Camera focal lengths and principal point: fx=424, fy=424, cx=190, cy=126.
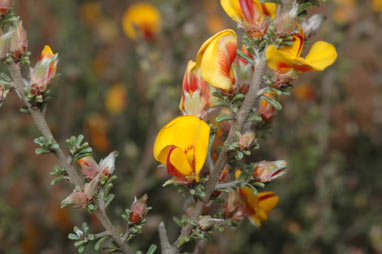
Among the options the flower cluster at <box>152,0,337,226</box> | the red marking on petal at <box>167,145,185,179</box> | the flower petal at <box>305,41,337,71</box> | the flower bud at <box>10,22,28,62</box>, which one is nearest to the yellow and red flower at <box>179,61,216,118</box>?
the flower cluster at <box>152,0,337,226</box>

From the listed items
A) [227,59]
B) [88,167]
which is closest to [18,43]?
[88,167]

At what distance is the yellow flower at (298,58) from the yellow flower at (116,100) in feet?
7.70

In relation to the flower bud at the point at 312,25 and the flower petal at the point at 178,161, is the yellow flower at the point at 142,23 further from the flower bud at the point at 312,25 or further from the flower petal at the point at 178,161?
the flower petal at the point at 178,161

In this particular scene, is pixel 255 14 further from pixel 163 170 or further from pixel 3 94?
pixel 163 170

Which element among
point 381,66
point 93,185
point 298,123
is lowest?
point 298,123

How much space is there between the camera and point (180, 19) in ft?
7.54

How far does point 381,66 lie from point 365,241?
1.13m

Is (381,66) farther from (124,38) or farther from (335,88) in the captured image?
(124,38)

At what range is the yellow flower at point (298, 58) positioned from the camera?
2.53 feet

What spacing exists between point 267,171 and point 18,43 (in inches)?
21.6

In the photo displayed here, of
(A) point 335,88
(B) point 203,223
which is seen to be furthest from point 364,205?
(B) point 203,223

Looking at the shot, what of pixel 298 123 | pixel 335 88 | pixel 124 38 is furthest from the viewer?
pixel 124 38

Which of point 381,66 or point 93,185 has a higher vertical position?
point 93,185

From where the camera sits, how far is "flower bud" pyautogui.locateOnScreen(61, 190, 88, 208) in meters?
0.82
